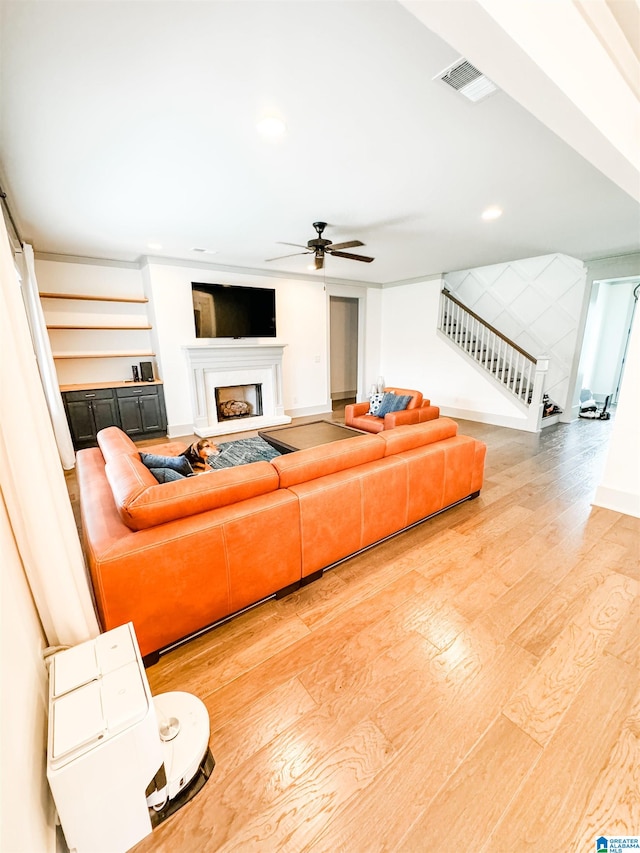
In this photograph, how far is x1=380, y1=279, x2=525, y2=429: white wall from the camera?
Result: 5785 mm

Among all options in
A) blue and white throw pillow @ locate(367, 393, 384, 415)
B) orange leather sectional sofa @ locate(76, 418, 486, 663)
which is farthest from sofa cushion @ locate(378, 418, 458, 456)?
blue and white throw pillow @ locate(367, 393, 384, 415)

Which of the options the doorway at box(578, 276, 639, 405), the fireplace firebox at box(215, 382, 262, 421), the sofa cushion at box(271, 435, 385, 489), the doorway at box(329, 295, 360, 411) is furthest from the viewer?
the doorway at box(329, 295, 360, 411)

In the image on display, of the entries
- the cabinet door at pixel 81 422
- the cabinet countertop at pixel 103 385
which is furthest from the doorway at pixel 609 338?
the cabinet door at pixel 81 422

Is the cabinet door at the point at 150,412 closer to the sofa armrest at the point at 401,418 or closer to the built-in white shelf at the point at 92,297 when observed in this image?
the built-in white shelf at the point at 92,297

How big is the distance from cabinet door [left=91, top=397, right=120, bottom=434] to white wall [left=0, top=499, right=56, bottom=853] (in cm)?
404

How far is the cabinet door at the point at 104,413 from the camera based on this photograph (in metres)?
4.53

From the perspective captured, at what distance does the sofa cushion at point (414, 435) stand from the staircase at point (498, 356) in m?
3.25

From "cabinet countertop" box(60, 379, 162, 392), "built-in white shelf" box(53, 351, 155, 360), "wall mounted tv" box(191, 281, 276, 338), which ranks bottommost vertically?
"cabinet countertop" box(60, 379, 162, 392)

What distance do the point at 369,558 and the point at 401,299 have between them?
5992 mm

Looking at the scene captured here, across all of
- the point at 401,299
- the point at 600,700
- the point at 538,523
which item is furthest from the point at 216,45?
the point at 401,299

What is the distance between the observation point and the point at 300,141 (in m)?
2.09

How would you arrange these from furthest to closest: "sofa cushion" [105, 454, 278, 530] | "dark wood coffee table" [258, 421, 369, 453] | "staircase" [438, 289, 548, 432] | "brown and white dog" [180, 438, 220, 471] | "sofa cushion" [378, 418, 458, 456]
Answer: "staircase" [438, 289, 548, 432], "dark wood coffee table" [258, 421, 369, 453], "brown and white dog" [180, 438, 220, 471], "sofa cushion" [378, 418, 458, 456], "sofa cushion" [105, 454, 278, 530]

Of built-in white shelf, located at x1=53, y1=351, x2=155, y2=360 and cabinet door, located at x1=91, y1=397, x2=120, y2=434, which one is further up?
built-in white shelf, located at x1=53, y1=351, x2=155, y2=360

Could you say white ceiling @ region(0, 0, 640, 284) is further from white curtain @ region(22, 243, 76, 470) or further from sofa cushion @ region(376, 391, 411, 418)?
sofa cushion @ region(376, 391, 411, 418)
